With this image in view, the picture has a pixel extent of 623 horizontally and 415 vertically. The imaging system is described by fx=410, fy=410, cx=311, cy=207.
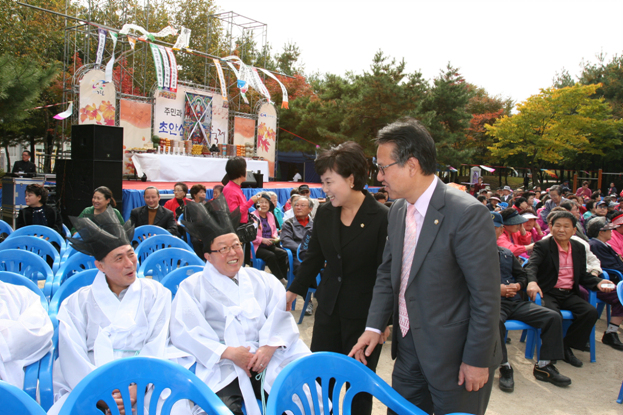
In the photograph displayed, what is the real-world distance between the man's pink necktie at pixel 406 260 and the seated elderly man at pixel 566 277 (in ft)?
8.48

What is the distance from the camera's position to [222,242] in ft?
7.44

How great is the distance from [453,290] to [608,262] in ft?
14.2

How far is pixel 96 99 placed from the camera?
1443 cm

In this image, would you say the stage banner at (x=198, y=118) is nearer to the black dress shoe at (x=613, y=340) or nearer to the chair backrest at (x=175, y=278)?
the chair backrest at (x=175, y=278)

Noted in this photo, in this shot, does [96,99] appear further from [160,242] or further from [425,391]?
[425,391]

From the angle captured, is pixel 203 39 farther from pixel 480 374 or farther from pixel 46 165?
pixel 480 374

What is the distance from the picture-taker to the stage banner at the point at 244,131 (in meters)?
20.0

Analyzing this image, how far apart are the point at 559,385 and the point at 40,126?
22763 millimetres

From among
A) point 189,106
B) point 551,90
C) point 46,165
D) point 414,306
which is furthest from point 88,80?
point 551,90

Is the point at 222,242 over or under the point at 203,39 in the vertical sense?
under

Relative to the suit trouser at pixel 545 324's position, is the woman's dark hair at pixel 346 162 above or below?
above

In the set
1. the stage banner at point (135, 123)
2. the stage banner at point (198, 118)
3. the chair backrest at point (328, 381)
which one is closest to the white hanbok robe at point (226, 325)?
the chair backrest at point (328, 381)

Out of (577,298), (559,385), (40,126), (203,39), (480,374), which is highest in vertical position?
(203,39)

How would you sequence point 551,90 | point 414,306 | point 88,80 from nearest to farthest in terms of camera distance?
point 414,306 → point 88,80 → point 551,90
